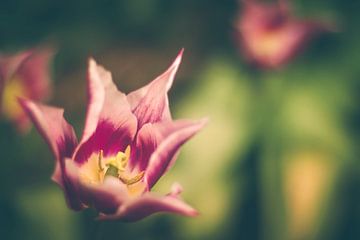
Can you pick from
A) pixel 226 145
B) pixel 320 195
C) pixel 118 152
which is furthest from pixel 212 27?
pixel 118 152

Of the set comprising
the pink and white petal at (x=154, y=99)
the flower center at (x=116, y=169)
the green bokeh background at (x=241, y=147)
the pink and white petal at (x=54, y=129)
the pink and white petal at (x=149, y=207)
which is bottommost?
the green bokeh background at (x=241, y=147)

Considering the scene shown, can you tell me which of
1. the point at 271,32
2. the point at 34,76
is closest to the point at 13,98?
the point at 34,76

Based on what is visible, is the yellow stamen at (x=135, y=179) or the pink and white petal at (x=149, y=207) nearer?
the pink and white petal at (x=149, y=207)

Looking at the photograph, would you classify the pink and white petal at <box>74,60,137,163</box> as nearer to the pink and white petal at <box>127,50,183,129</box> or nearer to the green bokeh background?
the pink and white petal at <box>127,50,183,129</box>

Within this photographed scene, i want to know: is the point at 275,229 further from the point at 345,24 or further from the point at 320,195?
the point at 345,24

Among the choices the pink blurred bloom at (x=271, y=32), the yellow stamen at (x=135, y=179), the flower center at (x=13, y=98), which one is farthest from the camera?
the pink blurred bloom at (x=271, y=32)

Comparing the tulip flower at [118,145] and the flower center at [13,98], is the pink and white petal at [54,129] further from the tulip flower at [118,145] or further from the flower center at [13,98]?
the flower center at [13,98]

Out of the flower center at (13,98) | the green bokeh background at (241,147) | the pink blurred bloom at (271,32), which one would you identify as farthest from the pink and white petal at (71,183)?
the pink blurred bloom at (271,32)

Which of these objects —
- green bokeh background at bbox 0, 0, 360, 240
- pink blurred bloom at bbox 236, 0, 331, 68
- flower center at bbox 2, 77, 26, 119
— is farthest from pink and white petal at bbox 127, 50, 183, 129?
pink blurred bloom at bbox 236, 0, 331, 68
